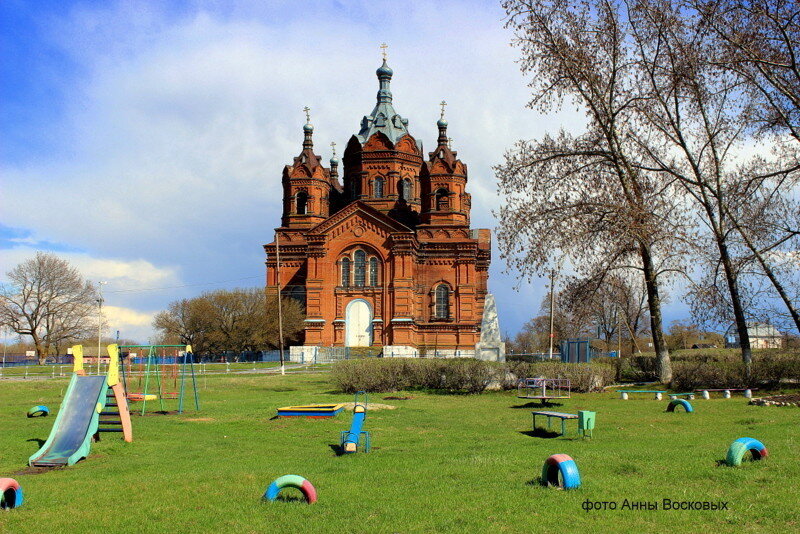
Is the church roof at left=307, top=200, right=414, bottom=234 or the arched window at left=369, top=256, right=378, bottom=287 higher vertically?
the church roof at left=307, top=200, right=414, bottom=234

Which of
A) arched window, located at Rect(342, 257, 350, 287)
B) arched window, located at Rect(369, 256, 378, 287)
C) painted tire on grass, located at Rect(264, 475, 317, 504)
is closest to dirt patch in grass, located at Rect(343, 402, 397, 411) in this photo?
painted tire on grass, located at Rect(264, 475, 317, 504)

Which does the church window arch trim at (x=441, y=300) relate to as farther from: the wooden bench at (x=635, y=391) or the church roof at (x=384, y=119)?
the wooden bench at (x=635, y=391)

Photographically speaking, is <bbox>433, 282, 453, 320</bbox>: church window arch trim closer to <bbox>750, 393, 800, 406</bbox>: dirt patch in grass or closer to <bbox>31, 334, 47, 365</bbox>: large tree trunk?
<bbox>31, 334, 47, 365</bbox>: large tree trunk

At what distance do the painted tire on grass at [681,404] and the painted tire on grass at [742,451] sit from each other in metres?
7.95

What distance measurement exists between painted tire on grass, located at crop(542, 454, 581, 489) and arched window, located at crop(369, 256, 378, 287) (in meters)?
47.8

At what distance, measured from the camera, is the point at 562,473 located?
25.1 feet

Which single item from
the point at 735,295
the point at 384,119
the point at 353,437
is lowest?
the point at 353,437

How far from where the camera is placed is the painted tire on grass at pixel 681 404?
53.7 ft

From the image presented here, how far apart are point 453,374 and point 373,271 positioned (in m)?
32.8

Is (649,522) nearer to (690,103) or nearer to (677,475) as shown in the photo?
(677,475)

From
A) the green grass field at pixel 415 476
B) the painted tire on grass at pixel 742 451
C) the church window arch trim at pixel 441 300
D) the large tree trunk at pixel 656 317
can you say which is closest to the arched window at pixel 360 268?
the church window arch trim at pixel 441 300

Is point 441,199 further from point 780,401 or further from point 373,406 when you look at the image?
point 780,401

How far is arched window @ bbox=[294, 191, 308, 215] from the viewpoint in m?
60.5

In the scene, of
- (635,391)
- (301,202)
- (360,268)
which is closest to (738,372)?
(635,391)
